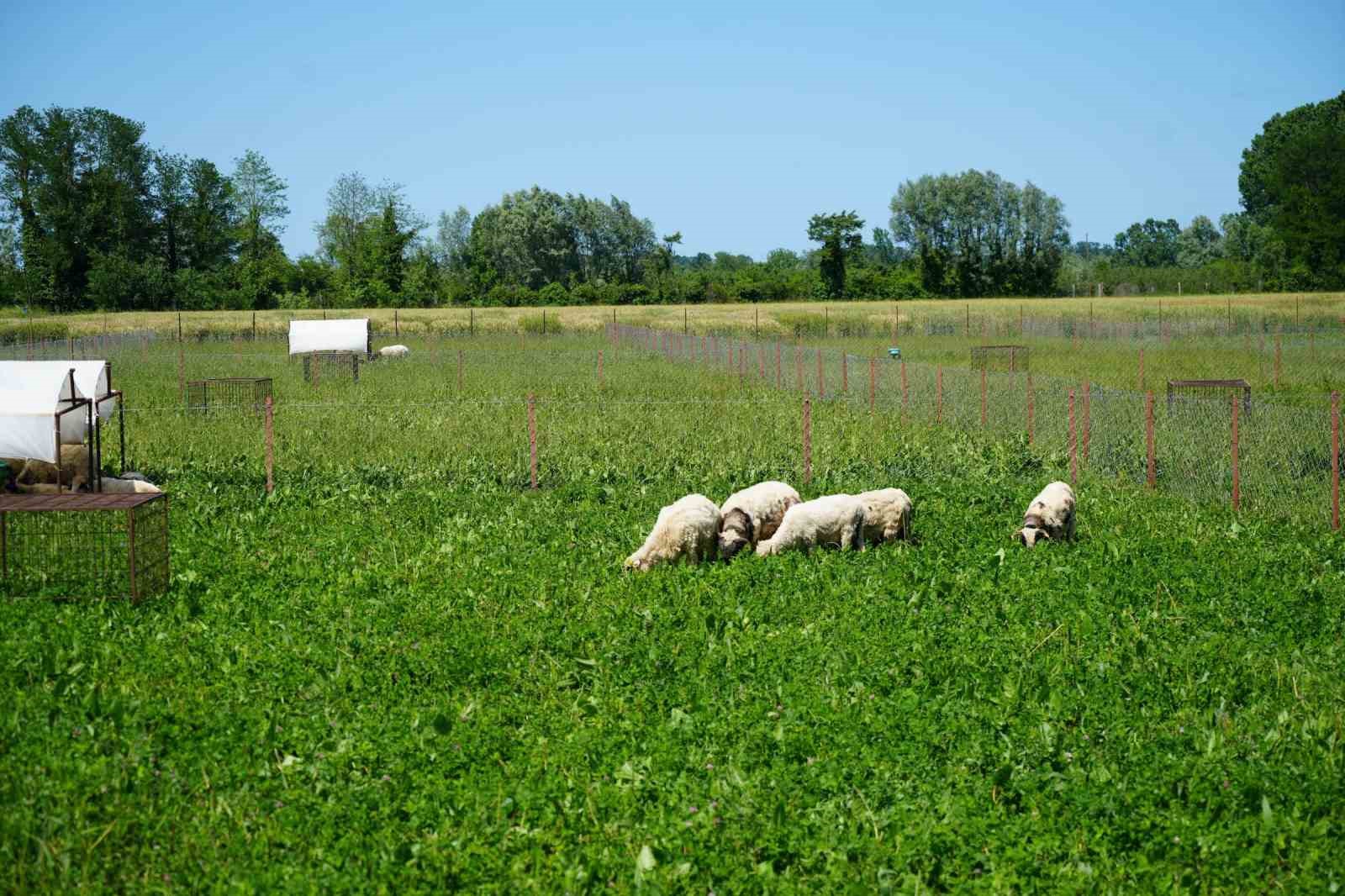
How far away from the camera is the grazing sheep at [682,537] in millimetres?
11703

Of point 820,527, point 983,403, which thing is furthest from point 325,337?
point 820,527

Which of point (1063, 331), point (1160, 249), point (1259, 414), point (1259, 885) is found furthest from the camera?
point (1160, 249)

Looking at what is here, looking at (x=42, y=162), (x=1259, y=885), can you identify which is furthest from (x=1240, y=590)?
(x=42, y=162)

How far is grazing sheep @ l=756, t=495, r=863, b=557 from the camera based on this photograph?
A: 12.1m

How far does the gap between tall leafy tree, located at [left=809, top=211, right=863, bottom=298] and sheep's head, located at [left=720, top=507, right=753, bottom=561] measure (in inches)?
3151

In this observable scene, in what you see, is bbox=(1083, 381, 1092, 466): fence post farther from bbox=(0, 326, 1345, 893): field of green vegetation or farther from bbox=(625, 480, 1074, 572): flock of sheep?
bbox=(625, 480, 1074, 572): flock of sheep

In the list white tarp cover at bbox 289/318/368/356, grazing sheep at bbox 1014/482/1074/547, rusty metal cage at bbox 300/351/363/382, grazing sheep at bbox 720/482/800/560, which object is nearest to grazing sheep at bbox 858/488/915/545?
grazing sheep at bbox 720/482/800/560

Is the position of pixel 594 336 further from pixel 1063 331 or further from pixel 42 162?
pixel 42 162

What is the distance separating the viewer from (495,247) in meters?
102

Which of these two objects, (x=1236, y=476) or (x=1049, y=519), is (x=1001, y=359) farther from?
(x=1049, y=519)

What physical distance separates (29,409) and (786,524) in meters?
8.68

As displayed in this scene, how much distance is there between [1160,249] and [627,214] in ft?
276

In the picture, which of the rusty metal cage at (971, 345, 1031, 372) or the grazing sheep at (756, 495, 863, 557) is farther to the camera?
the rusty metal cage at (971, 345, 1031, 372)

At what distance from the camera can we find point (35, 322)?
2499 inches
